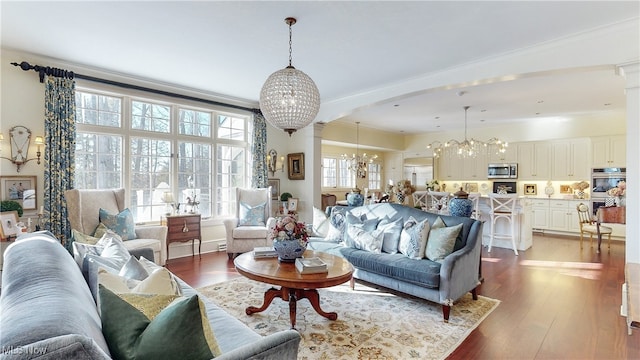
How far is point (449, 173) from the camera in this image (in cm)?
972

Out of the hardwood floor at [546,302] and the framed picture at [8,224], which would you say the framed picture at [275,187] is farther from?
the framed picture at [8,224]

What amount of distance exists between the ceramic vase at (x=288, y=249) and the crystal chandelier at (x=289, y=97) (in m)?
1.15

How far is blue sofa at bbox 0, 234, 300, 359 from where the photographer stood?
0.74 meters

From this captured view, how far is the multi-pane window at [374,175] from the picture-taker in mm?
10891

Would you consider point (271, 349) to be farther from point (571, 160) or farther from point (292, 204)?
point (571, 160)

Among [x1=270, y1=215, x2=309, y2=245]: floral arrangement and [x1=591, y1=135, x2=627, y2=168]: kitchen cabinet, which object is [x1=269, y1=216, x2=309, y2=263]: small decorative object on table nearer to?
[x1=270, y1=215, x2=309, y2=245]: floral arrangement

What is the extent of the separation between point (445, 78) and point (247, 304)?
3880 mm

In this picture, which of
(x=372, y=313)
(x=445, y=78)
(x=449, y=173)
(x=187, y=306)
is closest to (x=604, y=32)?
(x=445, y=78)

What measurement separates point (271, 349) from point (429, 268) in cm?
229

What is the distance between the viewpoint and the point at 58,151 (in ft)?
13.3

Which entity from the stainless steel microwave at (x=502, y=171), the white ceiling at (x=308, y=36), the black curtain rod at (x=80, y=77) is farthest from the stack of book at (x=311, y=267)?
the stainless steel microwave at (x=502, y=171)

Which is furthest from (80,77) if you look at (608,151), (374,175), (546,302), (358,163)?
(608,151)

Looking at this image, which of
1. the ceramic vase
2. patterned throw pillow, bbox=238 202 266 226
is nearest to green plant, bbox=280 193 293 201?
patterned throw pillow, bbox=238 202 266 226

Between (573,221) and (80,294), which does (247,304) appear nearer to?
(80,294)
